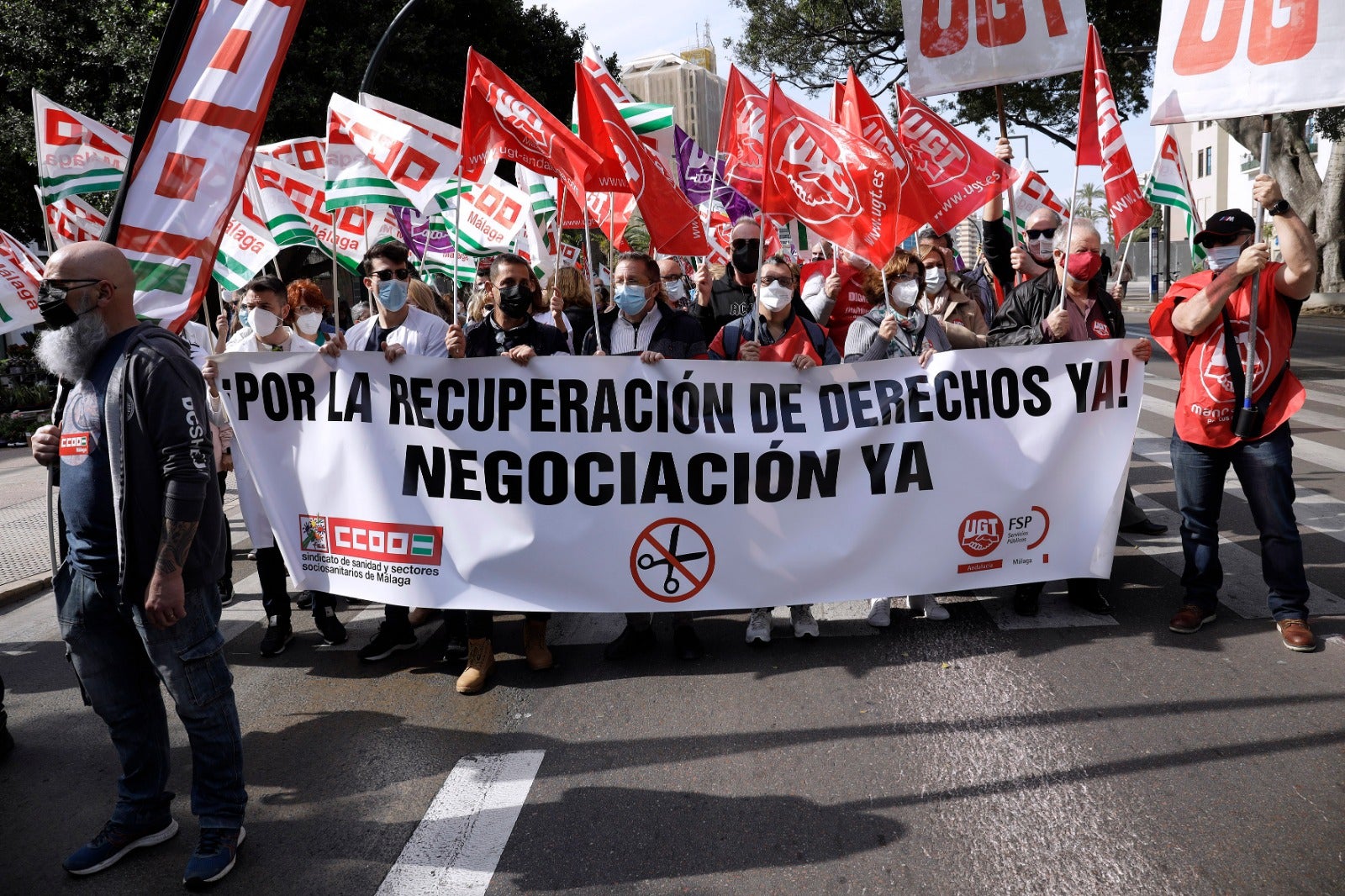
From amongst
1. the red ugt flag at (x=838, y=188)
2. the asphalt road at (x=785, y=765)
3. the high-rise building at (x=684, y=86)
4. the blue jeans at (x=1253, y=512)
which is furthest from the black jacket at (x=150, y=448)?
the high-rise building at (x=684, y=86)

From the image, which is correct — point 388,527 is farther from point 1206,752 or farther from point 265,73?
point 1206,752

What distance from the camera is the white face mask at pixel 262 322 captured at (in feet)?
18.3

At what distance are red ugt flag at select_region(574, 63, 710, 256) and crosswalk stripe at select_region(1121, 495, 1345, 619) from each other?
346 centimetres

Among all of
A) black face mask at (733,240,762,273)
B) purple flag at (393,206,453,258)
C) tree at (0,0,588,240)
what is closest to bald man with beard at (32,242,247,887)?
black face mask at (733,240,762,273)

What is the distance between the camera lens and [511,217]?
25.6 ft

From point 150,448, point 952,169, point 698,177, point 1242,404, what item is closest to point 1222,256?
point 1242,404

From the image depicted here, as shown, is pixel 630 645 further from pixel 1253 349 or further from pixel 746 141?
pixel 746 141

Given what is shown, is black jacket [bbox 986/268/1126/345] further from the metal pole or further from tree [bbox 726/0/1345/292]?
tree [bbox 726/0/1345/292]

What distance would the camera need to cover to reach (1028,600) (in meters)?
5.38

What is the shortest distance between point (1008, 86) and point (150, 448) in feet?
74.7

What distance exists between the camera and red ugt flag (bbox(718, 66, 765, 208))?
6.24m

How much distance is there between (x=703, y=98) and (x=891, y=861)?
416 ft

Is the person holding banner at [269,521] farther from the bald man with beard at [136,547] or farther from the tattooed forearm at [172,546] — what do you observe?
the tattooed forearm at [172,546]

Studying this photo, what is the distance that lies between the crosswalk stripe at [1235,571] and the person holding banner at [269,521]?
15.9 ft
